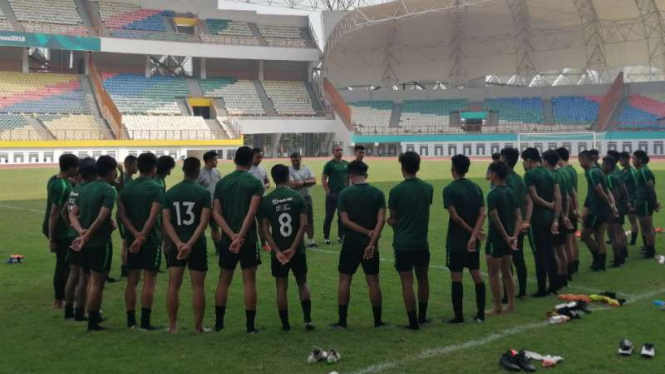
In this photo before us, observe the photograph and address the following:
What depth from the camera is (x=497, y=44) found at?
65688 mm

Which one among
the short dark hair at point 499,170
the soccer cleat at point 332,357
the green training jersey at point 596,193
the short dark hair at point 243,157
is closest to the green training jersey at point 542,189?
the short dark hair at point 499,170

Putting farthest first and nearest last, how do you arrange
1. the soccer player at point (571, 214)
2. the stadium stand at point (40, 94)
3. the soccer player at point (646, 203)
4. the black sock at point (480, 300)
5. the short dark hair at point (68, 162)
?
Result: the stadium stand at point (40, 94) < the soccer player at point (646, 203) < the soccer player at point (571, 214) < the short dark hair at point (68, 162) < the black sock at point (480, 300)

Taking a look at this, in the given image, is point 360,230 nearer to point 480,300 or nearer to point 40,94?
point 480,300

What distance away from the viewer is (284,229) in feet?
25.4

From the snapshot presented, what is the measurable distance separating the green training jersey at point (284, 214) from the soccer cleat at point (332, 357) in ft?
4.93

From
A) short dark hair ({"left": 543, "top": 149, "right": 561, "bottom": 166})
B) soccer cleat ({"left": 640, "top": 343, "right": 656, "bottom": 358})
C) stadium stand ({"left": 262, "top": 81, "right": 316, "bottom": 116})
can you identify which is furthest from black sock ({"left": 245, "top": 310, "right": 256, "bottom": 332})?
stadium stand ({"left": 262, "top": 81, "right": 316, "bottom": 116})

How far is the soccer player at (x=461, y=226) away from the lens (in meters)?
8.05

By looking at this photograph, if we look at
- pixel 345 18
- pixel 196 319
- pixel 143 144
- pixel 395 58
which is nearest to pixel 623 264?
pixel 196 319

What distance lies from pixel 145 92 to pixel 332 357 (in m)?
57.0

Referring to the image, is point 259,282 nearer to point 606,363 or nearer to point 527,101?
point 606,363

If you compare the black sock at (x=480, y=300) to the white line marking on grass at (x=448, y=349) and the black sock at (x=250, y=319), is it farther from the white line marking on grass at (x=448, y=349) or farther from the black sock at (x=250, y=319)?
the black sock at (x=250, y=319)

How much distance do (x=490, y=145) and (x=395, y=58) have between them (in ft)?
54.0

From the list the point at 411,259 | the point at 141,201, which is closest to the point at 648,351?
the point at 411,259

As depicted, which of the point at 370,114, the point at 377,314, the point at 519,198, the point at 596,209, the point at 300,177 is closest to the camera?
the point at 377,314
